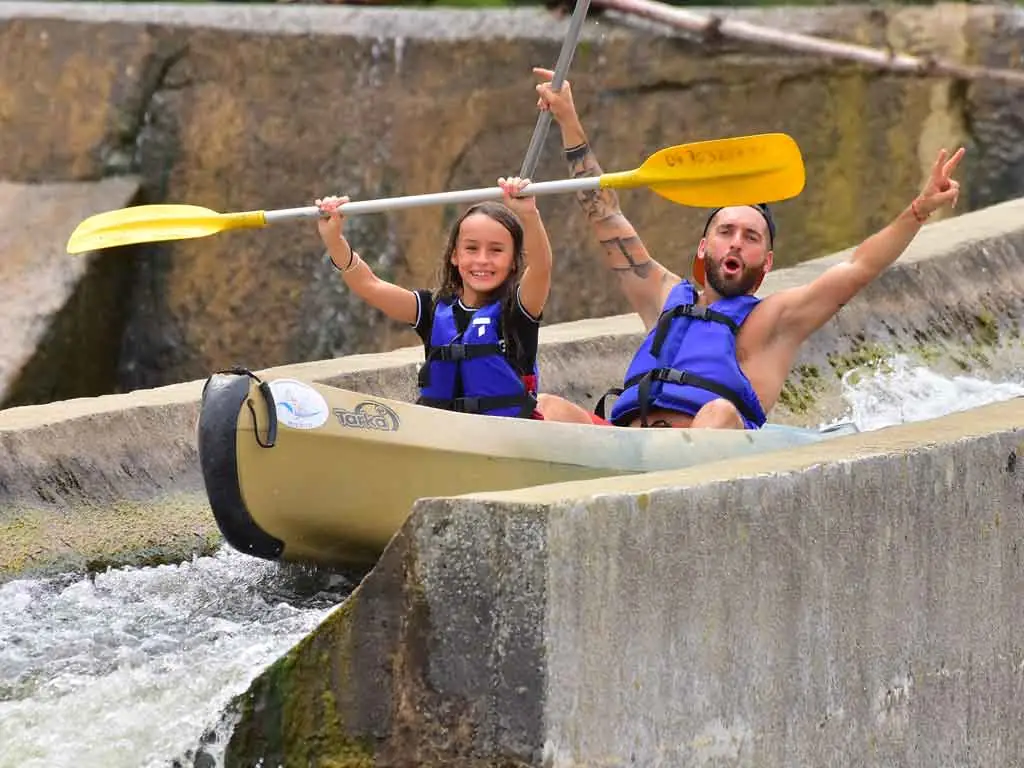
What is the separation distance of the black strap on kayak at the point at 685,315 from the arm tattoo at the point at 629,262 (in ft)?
1.19

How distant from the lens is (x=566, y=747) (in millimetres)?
2779

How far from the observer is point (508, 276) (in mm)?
4418

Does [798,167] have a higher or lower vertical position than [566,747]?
higher

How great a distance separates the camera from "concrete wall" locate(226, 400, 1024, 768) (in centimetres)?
279

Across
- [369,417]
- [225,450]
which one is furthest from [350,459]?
[225,450]

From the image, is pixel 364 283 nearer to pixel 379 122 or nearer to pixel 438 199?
pixel 438 199

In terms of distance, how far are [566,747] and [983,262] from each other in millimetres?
4380

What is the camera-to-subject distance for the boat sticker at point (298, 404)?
3.69 metres

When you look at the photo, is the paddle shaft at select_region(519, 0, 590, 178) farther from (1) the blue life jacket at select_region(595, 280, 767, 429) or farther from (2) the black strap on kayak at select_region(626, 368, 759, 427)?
(2) the black strap on kayak at select_region(626, 368, 759, 427)

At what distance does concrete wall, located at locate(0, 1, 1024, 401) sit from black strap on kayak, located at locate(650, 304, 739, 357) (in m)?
3.56

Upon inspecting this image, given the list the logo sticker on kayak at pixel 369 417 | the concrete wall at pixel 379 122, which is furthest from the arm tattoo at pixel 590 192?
the concrete wall at pixel 379 122

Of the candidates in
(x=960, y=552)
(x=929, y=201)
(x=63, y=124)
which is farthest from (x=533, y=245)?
(x=63, y=124)

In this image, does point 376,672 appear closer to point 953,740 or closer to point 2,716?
point 2,716

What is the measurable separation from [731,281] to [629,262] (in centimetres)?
39
